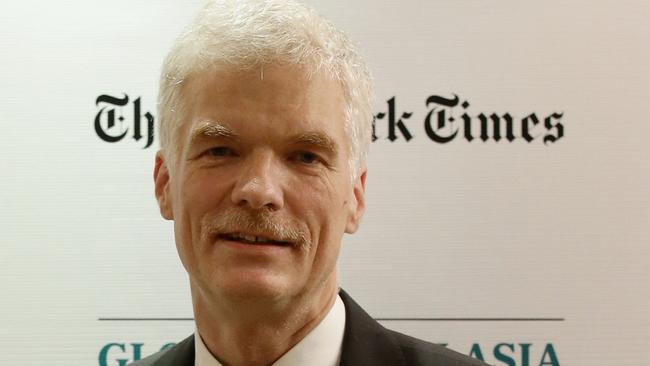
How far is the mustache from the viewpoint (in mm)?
1092

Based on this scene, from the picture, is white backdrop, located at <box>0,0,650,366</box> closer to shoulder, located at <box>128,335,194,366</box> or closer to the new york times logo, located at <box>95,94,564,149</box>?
the new york times logo, located at <box>95,94,564,149</box>

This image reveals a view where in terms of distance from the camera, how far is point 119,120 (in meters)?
1.82

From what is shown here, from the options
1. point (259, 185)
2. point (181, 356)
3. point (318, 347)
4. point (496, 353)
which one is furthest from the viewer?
point (496, 353)

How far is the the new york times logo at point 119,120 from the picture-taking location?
1815 millimetres

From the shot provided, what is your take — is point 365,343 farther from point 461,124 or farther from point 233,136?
point 461,124

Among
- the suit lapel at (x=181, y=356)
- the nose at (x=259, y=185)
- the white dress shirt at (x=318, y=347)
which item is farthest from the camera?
the suit lapel at (x=181, y=356)

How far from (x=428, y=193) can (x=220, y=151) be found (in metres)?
0.77

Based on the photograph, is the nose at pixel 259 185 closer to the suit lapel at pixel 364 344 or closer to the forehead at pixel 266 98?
the forehead at pixel 266 98

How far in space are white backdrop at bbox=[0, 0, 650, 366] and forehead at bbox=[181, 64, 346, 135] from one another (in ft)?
2.23

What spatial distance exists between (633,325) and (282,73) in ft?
3.69

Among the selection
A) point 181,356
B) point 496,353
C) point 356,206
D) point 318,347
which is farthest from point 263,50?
point 496,353

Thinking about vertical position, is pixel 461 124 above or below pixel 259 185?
above

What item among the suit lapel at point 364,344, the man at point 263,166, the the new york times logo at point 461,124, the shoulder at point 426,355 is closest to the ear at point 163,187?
the man at point 263,166

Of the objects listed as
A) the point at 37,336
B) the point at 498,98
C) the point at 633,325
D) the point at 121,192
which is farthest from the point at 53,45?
the point at 633,325
